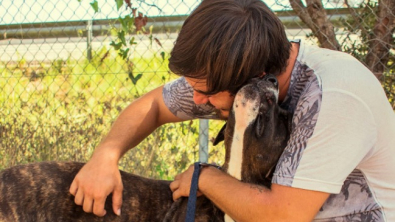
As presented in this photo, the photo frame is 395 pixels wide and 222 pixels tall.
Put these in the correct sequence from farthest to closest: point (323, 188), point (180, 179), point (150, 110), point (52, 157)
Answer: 1. point (52, 157)
2. point (150, 110)
3. point (180, 179)
4. point (323, 188)

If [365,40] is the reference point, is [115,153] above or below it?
below

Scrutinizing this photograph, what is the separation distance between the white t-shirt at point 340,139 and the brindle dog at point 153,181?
133mm

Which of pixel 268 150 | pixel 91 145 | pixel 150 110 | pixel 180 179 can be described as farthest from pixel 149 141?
pixel 268 150

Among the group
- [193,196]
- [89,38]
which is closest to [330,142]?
[193,196]

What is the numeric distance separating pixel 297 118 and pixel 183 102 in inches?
40.9

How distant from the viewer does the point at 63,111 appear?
6.61 metres

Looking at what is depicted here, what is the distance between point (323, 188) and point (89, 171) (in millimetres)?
1271

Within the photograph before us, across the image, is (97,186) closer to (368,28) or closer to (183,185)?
(183,185)

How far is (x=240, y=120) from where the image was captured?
106 inches

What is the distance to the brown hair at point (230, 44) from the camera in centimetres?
264

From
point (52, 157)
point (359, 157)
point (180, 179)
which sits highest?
point (359, 157)

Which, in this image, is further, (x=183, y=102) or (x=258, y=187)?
(x=183, y=102)

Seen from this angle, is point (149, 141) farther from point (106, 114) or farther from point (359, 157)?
point (359, 157)

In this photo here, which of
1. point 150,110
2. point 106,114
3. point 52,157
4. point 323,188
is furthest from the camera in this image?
point 106,114
